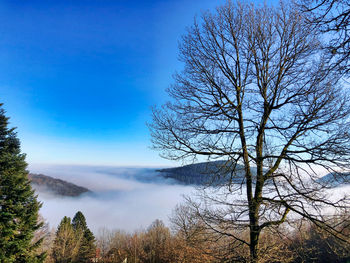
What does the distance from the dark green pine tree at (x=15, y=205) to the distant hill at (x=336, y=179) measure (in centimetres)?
1243

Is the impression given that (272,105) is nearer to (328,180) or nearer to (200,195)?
(328,180)

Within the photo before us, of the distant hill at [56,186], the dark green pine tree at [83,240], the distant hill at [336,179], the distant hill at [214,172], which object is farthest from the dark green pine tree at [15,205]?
the distant hill at [56,186]

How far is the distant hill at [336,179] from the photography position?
2998 mm

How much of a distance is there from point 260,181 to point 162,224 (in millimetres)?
29141

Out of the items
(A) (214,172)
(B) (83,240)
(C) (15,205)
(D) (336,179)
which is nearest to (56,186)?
(B) (83,240)

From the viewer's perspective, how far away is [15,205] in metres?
9.82

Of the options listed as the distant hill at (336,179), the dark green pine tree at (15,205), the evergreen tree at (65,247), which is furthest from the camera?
the evergreen tree at (65,247)

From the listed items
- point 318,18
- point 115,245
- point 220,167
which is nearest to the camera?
point 318,18

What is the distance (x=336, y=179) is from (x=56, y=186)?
469 feet

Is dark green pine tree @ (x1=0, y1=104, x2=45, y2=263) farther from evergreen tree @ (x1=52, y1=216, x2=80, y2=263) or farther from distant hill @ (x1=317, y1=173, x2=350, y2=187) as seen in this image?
distant hill @ (x1=317, y1=173, x2=350, y2=187)

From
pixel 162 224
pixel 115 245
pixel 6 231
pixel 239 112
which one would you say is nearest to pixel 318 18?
pixel 239 112

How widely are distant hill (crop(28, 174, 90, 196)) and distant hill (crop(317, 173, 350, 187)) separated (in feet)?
360

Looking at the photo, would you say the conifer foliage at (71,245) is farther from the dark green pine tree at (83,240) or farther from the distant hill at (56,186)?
the distant hill at (56,186)

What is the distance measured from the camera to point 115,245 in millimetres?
31266
